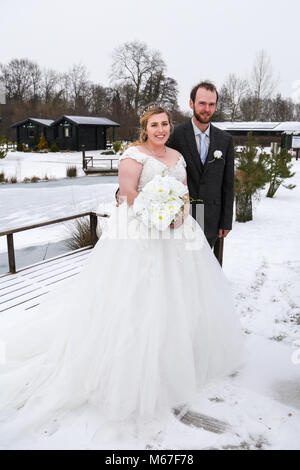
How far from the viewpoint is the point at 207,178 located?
325 cm

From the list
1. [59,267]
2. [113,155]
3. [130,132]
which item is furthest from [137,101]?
[59,267]

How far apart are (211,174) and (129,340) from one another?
163cm

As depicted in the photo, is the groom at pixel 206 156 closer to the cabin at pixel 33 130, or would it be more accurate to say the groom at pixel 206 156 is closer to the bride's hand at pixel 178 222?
the bride's hand at pixel 178 222

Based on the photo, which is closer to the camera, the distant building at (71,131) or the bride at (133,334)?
the bride at (133,334)

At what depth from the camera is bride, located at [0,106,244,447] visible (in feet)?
7.71

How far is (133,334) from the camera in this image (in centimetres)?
243

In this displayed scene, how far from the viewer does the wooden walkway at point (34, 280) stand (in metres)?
4.20

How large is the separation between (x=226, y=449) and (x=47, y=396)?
116 cm

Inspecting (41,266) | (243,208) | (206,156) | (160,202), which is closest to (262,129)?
(243,208)

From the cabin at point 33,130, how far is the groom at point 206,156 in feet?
122

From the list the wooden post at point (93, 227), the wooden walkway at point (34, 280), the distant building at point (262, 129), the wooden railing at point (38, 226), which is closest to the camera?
the wooden walkway at point (34, 280)

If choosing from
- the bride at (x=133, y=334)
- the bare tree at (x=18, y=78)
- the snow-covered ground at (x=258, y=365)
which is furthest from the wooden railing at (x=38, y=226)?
the bare tree at (x=18, y=78)

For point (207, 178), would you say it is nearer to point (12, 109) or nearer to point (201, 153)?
point (201, 153)

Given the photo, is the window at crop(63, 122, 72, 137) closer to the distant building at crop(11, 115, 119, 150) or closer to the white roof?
the distant building at crop(11, 115, 119, 150)
